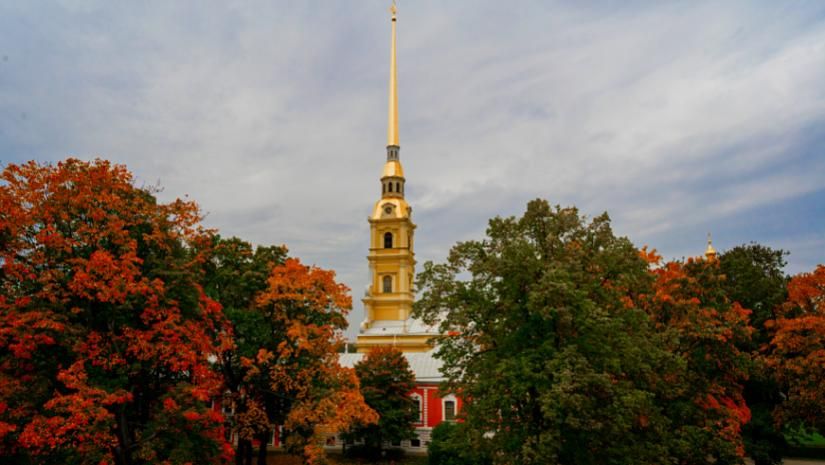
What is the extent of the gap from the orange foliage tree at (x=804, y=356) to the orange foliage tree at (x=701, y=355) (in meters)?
3.78

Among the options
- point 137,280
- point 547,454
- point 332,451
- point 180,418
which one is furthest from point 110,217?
point 332,451

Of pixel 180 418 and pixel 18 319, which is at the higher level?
pixel 18 319

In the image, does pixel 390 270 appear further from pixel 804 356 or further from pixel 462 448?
pixel 462 448

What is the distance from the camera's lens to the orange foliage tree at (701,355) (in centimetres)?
2186

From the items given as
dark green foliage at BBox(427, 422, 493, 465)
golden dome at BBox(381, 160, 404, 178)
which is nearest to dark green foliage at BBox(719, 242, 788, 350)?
dark green foliage at BBox(427, 422, 493, 465)

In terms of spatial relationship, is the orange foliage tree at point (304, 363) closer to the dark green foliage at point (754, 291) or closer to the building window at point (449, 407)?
the building window at point (449, 407)

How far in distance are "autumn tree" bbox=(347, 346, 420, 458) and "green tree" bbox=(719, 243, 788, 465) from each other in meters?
19.0

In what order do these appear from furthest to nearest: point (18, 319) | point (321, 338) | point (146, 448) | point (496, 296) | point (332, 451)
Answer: point (332, 451), point (321, 338), point (496, 296), point (146, 448), point (18, 319)

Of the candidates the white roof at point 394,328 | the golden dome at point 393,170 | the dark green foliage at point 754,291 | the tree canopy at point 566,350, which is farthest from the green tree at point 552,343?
the golden dome at point 393,170

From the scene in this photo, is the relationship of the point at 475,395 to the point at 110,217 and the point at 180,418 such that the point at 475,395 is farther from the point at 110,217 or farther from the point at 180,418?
the point at 110,217

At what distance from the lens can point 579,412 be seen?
16.9 m

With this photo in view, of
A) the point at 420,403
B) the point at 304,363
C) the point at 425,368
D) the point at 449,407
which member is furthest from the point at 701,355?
the point at 425,368

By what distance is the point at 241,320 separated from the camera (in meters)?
26.6

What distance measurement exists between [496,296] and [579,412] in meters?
4.50
